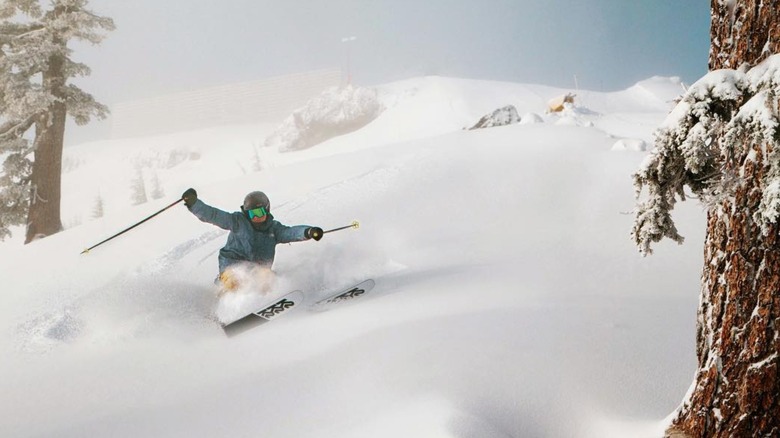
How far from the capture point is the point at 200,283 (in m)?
6.98

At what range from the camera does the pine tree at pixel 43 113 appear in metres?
11.9

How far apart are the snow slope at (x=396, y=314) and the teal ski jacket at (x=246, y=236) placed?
1.83 ft

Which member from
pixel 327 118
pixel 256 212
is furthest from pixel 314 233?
pixel 327 118

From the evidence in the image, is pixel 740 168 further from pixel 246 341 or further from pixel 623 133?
pixel 623 133

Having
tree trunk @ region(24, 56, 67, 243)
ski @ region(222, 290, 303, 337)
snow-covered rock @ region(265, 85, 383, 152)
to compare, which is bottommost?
ski @ region(222, 290, 303, 337)

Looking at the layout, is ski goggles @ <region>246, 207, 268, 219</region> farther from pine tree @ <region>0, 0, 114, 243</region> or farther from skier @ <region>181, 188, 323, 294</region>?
pine tree @ <region>0, 0, 114, 243</region>

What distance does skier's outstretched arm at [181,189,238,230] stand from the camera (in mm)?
6152

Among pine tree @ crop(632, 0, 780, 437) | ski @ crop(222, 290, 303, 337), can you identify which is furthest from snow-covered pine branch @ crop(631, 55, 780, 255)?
ski @ crop(222, 290, 303, 337)

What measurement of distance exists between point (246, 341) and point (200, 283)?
2584 millimetres

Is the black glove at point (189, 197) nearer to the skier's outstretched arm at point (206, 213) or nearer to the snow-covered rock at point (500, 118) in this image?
the skier's outstretched arm at point (206, 213)

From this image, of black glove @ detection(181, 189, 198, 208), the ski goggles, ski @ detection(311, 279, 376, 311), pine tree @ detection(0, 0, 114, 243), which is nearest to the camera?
ski @ detection(311, 279, 376, 311)

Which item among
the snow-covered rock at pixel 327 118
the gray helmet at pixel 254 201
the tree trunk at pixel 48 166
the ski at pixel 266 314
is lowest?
the ski at pixel 266 314

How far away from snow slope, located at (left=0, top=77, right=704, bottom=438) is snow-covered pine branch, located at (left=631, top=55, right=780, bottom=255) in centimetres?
137

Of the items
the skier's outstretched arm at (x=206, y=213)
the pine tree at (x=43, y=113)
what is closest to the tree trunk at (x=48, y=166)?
the pine tree at (x=43, y=113)
